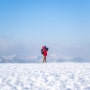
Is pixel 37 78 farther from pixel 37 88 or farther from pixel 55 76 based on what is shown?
pixel 37 88

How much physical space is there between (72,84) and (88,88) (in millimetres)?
1005

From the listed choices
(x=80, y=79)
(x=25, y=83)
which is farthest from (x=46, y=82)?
(x=80, y=79)

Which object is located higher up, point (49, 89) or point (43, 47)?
point (43, 47)

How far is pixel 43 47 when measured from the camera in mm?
29109

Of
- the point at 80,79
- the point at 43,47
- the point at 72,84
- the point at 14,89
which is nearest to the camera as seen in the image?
the point at 14,89

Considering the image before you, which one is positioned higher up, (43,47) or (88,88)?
(43,47)

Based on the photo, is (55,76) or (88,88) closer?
(88,88)

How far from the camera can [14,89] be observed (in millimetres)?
12414

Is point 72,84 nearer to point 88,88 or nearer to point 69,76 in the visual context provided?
point 88,88

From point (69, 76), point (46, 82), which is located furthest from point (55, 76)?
point (46, 82)

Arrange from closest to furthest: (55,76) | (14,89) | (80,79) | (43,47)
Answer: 1. (14,89)
2. (80,79)
3. (55,76)
4. (43,47)

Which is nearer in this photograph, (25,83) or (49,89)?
(49,89)

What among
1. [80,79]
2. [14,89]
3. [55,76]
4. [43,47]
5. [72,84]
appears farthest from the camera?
[43,47]

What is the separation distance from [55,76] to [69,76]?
32.2 inches
